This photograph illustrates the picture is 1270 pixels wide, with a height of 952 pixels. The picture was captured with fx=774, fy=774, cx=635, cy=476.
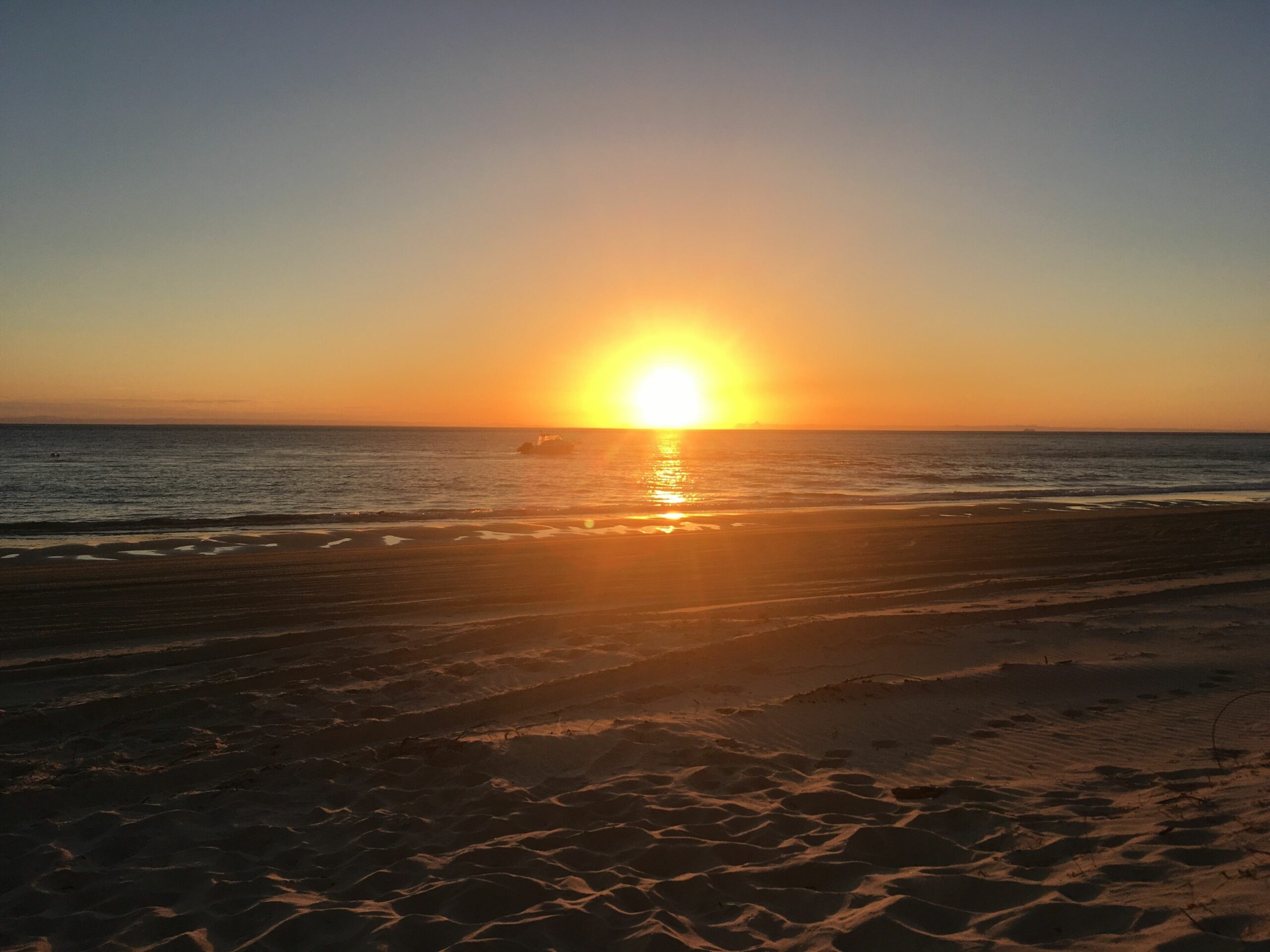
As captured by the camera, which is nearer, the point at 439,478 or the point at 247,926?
the point at 247,926

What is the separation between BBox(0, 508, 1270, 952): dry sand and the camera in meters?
3.61

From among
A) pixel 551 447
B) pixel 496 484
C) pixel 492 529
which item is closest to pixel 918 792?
pixel 492 529

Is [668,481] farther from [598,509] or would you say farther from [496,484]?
[598,509]

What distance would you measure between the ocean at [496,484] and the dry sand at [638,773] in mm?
14446

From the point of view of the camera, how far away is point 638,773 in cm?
532

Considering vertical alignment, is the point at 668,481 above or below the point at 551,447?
below

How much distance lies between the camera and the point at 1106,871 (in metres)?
3.78

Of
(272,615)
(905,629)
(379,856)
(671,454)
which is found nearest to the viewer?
(379,856)

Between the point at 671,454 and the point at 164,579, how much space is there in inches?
3249

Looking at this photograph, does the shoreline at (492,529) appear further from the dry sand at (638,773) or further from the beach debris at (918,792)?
the beach debris at (918,792)

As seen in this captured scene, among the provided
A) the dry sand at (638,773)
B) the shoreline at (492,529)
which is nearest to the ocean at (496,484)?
the shoreline at (492,529)

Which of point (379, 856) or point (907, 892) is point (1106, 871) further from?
point (379, 856)

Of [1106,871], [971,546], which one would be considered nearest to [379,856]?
[1106,871]

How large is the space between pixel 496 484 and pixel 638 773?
35.3 m
